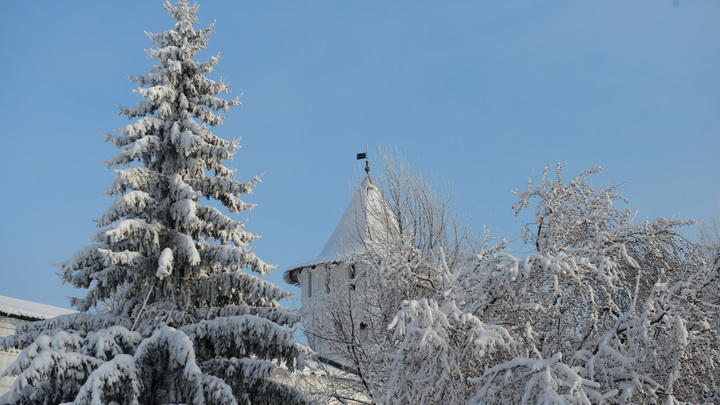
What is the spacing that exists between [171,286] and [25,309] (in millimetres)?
3481

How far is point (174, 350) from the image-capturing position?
930 centimetres

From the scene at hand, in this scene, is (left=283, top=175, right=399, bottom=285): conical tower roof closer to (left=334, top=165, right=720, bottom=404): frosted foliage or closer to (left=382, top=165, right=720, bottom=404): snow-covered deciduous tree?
(left=334, top=165, right=720, bottom=404): frosted foliage

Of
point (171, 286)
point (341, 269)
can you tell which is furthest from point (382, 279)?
point (341, 269)

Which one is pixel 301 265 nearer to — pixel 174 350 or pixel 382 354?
pixel 174 350

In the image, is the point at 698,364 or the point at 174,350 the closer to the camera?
the point at 698,364

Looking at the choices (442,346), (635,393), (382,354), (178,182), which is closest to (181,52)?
(178,182)

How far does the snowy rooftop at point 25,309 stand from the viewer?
470 inches

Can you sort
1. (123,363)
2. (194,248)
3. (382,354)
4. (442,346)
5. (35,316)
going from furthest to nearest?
(35,316)
(194,248)
(123,363)
(382,354)
(442,346)

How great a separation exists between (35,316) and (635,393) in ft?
35.7

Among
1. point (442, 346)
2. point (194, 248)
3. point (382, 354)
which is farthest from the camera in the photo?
point (194, 248)

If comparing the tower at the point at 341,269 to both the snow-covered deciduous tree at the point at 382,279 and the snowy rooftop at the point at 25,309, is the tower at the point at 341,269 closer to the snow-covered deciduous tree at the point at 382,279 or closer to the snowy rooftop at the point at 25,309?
the snow-covered deciduous tree at the point at 382,279

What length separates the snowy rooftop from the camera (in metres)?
11.9

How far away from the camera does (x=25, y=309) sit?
12.4m

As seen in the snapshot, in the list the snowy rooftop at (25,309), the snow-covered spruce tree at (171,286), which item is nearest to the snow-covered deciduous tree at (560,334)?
the snow-covered spruce tree at (171,286)
